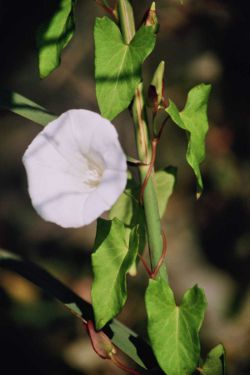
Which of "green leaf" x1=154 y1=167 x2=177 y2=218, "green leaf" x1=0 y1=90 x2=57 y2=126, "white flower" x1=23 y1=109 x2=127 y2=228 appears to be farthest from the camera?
"green leaf" x1=154 y1=167 x2=177 y2=218

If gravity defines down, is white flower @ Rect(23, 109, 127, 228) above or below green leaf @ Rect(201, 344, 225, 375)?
above

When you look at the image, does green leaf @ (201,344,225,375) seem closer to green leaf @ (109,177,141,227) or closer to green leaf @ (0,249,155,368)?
green leaf @ (0,249,155,368)

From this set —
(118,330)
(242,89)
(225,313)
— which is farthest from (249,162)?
(118,330)

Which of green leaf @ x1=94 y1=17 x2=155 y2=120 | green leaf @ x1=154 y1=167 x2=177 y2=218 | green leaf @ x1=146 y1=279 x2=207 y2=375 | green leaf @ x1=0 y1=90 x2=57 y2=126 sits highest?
green leaf @ x1=94 y1=17 x2=155 y2=120

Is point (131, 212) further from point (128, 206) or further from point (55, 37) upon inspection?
point (55, 37)

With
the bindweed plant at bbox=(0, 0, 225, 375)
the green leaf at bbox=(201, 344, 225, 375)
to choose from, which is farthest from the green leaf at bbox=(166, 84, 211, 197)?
the green leaf at bbox=(201, 344, 225, 375)

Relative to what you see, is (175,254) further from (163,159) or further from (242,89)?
(242,89)

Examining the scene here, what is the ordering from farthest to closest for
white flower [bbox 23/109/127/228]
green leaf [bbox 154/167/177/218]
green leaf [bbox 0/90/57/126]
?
green leaf [bbox 154/167/177/218], green leaf [bbox 0/90/57/126], white flower [bbox 23/109/127/228]
